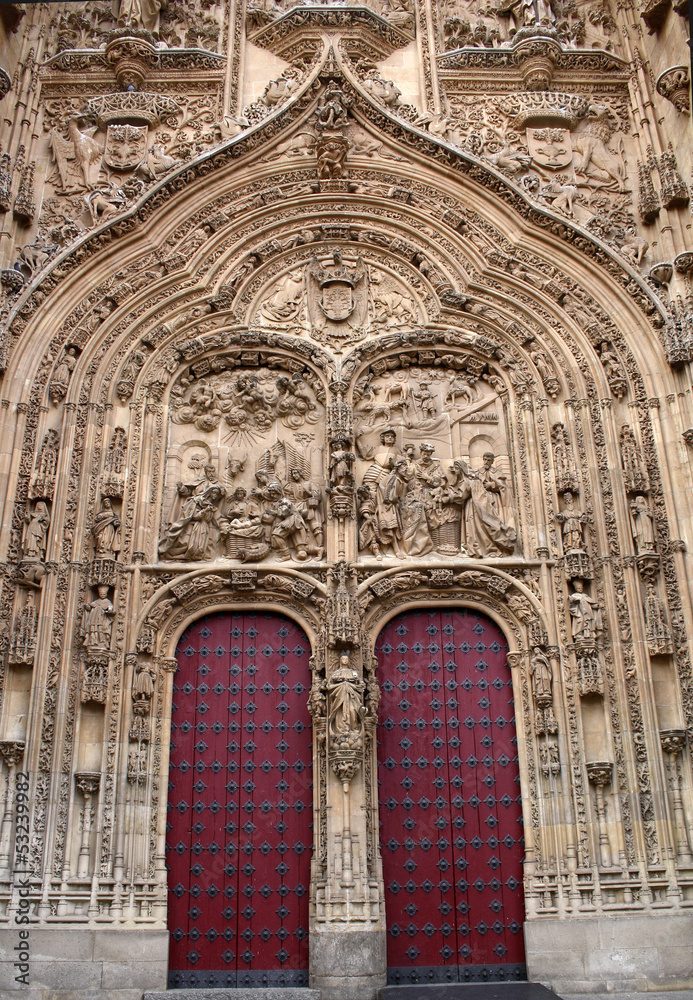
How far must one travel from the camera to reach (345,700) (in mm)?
10070

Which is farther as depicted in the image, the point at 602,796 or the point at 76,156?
the point at 76,156

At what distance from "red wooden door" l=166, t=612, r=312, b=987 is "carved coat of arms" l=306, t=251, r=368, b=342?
403 cm

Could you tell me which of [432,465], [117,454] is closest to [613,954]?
[432,465]

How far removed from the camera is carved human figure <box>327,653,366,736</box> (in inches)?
395

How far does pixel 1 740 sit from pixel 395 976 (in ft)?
16.0

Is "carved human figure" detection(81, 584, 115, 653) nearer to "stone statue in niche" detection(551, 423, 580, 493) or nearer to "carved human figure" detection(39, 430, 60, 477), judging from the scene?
"carved human figure" detection(39, 430, 60, 477)

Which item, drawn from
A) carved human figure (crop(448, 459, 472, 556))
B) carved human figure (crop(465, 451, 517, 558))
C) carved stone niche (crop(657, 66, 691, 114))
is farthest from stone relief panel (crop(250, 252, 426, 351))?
carved stone niche (crop(657, 66, 691, 114))

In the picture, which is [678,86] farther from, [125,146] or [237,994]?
[237,994]

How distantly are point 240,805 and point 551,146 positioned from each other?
972cm

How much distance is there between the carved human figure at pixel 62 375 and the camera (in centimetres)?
1144

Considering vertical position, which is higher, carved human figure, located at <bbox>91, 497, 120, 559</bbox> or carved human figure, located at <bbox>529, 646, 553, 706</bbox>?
carved human figure, located at <bbox>91, 497, 120, 559</bbox>

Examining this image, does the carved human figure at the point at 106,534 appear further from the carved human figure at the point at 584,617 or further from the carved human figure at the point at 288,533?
the carved human figure at the point at 584,617

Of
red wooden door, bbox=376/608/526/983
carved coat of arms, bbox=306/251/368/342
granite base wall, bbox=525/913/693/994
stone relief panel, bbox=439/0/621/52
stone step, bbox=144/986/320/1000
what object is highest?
stone relief panel, bbox=439/0/621/52

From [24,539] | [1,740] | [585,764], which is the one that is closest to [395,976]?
[585,764]
